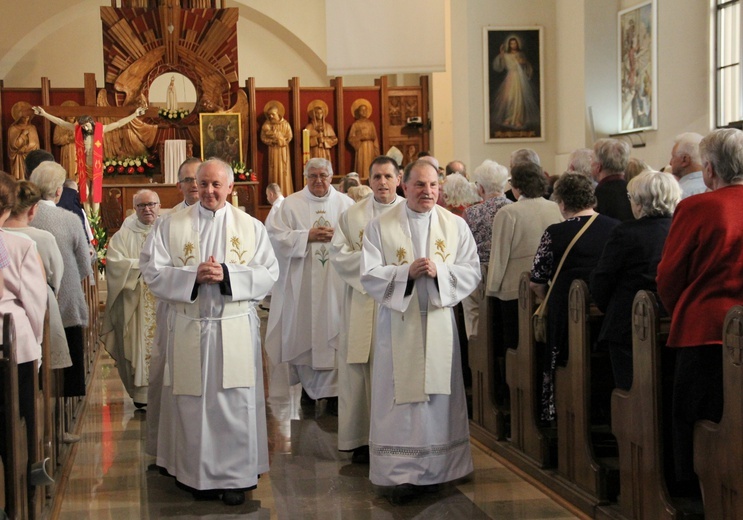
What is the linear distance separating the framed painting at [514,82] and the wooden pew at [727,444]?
1400 cm

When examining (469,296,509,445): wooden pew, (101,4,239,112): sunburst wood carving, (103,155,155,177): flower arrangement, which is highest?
(101,4,239,112): sunburst wood carving

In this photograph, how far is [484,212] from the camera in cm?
738

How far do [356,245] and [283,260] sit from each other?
6.09ft

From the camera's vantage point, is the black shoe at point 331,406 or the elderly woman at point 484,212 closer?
the elderly woman at point 484,212

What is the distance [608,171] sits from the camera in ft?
23.3

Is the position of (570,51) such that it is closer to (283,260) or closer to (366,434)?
(283,260)

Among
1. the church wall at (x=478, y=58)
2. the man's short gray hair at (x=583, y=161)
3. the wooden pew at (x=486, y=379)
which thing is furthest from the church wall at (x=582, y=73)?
the wooden pew at (x=486, y=379)

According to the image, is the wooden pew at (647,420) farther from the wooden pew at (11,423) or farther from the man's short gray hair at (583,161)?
the man's short gray hair at (583,161)

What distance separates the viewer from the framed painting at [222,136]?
19.7m

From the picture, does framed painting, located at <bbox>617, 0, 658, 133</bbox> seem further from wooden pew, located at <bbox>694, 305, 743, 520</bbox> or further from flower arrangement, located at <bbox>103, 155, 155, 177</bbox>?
wooden pew, located at <bbox>694, 305, 743, 520</bbox>

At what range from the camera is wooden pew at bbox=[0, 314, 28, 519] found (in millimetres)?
4371

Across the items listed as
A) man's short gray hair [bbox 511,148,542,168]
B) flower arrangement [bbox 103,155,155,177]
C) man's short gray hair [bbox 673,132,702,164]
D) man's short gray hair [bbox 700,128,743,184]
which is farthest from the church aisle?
flower arrangement [bbox 103,155,155,177]

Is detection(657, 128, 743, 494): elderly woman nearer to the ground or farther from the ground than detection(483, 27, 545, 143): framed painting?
nearer to the ground

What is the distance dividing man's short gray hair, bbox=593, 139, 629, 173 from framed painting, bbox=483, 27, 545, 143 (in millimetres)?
11039
